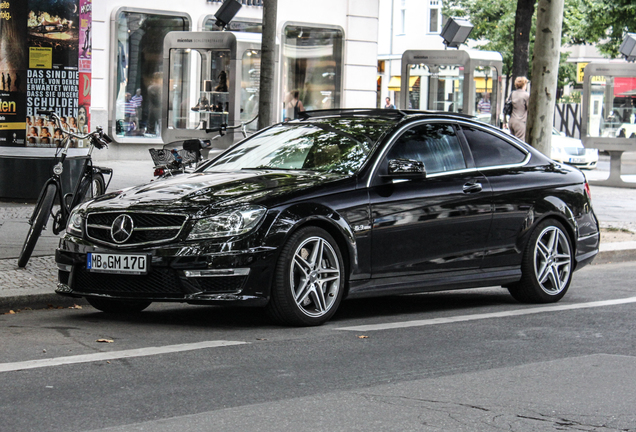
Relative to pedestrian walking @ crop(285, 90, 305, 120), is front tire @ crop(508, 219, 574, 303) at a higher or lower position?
lower

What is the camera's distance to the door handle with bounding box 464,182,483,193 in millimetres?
8133

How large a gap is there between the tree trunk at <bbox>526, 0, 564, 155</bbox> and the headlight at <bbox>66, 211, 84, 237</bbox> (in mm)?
7852

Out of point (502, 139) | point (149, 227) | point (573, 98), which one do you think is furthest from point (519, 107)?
point (573, 98)

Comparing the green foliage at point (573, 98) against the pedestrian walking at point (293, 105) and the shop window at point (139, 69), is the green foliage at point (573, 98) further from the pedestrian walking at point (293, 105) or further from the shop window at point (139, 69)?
the shop window at point (139, 69)

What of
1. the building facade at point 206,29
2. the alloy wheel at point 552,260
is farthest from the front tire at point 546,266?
the building facade at point 206,29

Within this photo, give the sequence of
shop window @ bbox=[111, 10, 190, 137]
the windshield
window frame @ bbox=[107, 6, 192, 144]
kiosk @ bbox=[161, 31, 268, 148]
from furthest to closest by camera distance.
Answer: shop window @ bbox=[111, 10, 190, 137] < window frame @ bbox=[107, 6, 192, 144] < kiosk @ bbox=[161, 31, 268, 148] < the windshield

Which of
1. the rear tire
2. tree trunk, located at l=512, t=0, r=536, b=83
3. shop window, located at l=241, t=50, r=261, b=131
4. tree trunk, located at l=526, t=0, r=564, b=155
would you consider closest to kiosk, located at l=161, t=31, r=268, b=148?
shop window, located at l=241, t=50, r=261, b=131

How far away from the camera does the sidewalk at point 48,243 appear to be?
8.07 metres

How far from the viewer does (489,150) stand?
340 inches

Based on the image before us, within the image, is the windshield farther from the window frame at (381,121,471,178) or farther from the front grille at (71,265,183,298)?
the front grille at (71,265,183,298)

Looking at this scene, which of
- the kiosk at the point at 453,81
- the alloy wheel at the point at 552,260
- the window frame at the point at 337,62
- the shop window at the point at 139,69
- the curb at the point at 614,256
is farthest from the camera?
the window frame at the point at 337,62

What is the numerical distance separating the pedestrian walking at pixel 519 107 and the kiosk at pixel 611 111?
21.0 ft

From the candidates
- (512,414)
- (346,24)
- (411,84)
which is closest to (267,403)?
(512,414)

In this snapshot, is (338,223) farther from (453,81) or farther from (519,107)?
(453,81)
